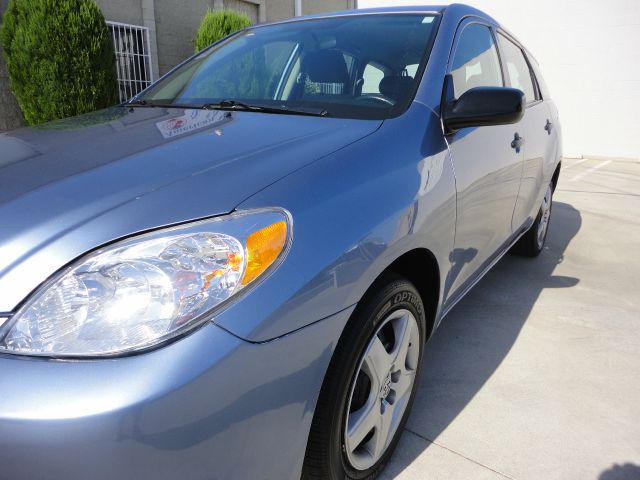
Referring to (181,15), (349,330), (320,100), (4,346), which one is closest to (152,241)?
(4,346)

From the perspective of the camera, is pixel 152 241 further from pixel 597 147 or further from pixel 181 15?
pixel 597 147

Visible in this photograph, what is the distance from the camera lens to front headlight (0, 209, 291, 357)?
3.18ft

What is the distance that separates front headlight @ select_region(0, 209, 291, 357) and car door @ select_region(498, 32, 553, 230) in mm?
2080

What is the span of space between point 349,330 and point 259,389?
0.36 m

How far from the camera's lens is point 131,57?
809cm

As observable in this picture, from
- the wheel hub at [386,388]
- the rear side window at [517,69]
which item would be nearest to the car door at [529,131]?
the rear side window at [517,69]

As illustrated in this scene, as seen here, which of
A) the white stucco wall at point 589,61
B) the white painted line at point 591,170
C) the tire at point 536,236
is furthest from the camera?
the white stucco wall at point 589,61

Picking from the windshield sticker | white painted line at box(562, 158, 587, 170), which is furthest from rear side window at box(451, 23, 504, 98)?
white painted line at box(562, 158, 587, 170)

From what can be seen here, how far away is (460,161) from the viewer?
1.90 m

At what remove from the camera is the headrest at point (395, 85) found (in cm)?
189

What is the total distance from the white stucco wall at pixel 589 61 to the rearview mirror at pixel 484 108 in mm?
9849

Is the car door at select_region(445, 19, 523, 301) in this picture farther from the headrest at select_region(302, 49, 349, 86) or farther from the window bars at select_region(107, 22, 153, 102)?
the window bars at select_region(107, 22, 153, 102)

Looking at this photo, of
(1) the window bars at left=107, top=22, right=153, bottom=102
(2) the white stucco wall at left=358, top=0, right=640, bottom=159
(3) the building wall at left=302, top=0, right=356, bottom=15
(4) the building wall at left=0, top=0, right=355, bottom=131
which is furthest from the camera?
(3) the building wall at left=302, top=0, right=356, bottom=15

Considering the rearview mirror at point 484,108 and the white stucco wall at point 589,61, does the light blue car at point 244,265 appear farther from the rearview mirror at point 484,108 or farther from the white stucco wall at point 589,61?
the white stucco wall at point 589,61
